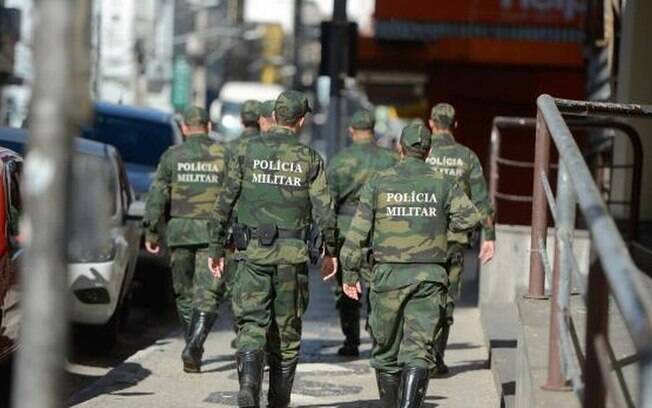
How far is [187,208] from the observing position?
11312 mm

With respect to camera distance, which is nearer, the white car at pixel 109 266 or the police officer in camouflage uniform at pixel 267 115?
the police officer in camouflage uniform at pixel 267 115

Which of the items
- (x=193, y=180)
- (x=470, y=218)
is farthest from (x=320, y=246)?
(x=193, y=180)

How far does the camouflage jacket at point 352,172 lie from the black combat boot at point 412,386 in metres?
3.50

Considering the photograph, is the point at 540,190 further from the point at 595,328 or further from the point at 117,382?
the point at 117,382

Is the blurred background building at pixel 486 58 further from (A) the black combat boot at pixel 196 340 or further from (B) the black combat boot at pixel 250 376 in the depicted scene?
(B) the black combat boot at pixel 250 376

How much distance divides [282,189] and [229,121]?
4030 centimetres

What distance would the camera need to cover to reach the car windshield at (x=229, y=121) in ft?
136

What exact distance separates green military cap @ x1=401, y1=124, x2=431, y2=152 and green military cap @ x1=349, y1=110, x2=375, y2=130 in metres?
3.14

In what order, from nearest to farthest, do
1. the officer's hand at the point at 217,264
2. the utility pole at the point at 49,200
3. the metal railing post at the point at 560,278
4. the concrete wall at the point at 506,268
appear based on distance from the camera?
the utility pole at the point at 49,200 → the metal railing post at the point at 560,278 → the officer's hand at the point at 217,264 → the concrete wall at the point at 506,268

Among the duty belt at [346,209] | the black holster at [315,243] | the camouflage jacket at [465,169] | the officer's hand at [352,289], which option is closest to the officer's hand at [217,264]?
the black holster at [315,243]

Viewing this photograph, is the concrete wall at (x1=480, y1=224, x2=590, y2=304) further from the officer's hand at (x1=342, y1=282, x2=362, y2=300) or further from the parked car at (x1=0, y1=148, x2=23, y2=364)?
the officer's hand at (x1=342, y1=282, x2=362, y2=300)

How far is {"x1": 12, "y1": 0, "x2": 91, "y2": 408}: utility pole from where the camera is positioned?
3635mm

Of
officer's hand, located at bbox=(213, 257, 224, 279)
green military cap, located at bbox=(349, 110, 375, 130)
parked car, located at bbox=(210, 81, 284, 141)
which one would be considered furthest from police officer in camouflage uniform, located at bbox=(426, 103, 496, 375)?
parked car, located at bbox=(210, 81, 284, 141)

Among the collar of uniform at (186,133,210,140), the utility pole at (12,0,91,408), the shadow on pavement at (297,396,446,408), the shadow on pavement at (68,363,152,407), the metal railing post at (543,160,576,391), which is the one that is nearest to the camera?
the utility pole at (12,0,91,408)
